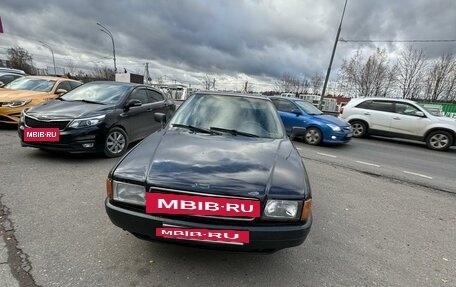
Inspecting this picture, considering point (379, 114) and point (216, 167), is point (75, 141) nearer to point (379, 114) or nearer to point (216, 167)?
point (216, 167)

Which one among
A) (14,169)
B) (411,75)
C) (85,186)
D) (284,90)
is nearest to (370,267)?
(85,186)

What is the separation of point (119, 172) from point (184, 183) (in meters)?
0.57

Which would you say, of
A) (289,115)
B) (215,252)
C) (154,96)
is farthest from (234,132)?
(289,115)

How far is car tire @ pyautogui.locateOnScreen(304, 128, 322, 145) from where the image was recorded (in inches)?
362

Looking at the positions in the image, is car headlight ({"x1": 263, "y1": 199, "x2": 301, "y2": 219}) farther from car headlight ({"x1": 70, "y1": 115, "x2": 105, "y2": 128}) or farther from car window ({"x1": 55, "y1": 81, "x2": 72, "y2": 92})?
car window ({"x1": 55, "y1": 81, "x2": 72, "y2": 92})

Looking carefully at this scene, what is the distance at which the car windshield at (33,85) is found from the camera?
816 cm

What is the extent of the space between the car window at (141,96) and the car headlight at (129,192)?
14.1ft

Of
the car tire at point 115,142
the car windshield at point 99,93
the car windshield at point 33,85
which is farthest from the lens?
the car windshield at point 33,85

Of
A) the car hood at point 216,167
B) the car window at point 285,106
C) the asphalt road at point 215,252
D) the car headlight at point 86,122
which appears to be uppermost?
the car window at point 285,106

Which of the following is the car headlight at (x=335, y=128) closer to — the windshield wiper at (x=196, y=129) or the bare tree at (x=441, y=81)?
the windshield wiper at (x=196, y=129)

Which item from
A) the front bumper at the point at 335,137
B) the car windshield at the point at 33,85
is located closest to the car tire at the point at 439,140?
the front bumper at the point at 335,137

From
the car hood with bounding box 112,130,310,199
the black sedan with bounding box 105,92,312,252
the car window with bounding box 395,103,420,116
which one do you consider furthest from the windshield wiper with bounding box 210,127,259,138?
the car window with bounding box 395,103,420,116

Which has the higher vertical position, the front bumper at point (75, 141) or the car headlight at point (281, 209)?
the car headlight at point (281, 209)

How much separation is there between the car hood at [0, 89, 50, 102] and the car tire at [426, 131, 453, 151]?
41.5 feet
